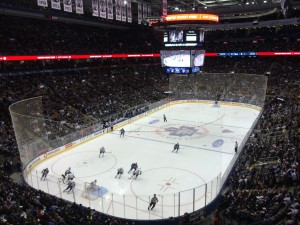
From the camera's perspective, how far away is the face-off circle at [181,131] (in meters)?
22.9

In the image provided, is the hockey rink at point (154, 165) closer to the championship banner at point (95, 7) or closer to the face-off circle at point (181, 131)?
the face-off circle at point (181, 131)

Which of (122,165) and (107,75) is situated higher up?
(107,75)

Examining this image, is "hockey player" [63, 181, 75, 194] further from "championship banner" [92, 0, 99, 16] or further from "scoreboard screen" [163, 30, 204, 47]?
"scoreboard screen" [163, 30, 204, 47]

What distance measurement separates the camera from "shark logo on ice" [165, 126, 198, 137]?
2356cm

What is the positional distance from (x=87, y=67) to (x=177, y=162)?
2425 centimetres

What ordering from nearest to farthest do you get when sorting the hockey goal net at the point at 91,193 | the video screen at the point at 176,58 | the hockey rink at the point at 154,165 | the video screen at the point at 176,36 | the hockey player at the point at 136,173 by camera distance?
the hockey rink at the point at 154,165
the hockey goal net at the point at 91,193
the hockey player at the point at 136,173
the video screen at the point at 176,36
the video screen at the point at 176,58

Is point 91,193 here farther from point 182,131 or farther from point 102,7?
point 102,7

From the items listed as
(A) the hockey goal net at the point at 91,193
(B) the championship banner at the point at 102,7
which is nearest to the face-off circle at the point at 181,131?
(B) the championship banner at the point at 102,7

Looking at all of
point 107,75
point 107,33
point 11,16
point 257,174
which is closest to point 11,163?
point 257,174

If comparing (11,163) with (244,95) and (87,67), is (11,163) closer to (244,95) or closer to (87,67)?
(87,67)

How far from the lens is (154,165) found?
1689 centimetres

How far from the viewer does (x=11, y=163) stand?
51.8 ft

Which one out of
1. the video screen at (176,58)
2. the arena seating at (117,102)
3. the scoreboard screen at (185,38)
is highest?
the scoreboard screen at (185,38)

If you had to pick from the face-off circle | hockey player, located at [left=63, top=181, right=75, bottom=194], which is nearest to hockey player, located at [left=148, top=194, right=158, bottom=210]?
hockey player, located at [left=63, top=181, right=75, bottom=194]
